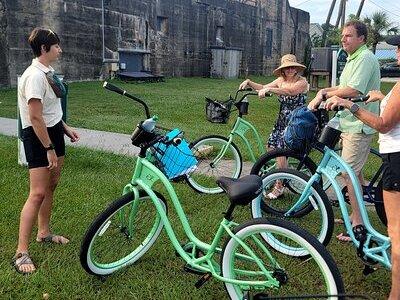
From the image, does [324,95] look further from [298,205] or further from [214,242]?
[214,242]

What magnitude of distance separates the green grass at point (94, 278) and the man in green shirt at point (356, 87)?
806mm

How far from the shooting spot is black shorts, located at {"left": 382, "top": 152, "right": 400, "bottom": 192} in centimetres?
266

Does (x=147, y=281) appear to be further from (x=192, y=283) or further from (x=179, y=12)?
(x=179, y=12)

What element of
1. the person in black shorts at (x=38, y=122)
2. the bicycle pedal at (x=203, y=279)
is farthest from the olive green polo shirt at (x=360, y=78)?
the person in black shorts at (x=38, y=122)

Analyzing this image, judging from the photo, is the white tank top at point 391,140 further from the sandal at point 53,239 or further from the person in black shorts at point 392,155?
the sandal at point 53,239

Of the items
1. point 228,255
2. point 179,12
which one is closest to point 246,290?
point 228,255

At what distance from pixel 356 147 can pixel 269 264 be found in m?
1.68

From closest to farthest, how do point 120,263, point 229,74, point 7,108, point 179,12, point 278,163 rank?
point 120,263 → point 278,163 → point 7,108 → point 179,12 → point 229,74

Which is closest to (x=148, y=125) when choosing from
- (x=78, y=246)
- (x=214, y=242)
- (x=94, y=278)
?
(x=214, y=242)

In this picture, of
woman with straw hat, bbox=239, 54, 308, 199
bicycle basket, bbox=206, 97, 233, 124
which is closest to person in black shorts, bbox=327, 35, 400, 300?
woman with straw hat, bbox=239, 54, 308, 199

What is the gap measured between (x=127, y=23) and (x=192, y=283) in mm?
21345

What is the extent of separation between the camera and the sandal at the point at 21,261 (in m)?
3.40

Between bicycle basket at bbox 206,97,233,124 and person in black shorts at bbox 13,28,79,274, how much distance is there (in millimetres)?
2062

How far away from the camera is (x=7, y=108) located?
12.0 meters
